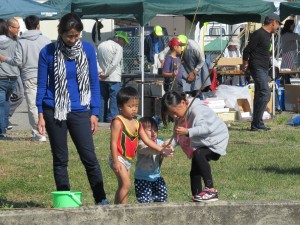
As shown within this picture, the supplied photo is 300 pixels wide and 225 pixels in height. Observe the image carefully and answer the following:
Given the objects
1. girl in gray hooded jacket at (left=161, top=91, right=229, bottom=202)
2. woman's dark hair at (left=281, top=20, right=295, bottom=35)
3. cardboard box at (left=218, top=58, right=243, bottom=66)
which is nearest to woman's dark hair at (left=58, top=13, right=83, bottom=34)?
girl in gray hooded jacket at (left=161, top=91, right=229, bottom=202)

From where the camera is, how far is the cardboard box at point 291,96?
63.6 feet

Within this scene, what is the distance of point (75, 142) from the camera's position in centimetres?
784

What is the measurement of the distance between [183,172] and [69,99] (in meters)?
3.24

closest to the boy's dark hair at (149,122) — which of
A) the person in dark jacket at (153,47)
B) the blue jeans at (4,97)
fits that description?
the blue jeans at (4,97)

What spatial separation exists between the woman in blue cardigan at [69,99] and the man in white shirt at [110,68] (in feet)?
29.1

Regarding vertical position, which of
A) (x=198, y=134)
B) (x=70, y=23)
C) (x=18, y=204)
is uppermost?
(x=70, y=23)

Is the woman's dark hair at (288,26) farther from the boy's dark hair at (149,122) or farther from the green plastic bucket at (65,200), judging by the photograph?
the green plastic bucket at (65,200)

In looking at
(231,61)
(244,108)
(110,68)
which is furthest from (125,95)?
(231,61)

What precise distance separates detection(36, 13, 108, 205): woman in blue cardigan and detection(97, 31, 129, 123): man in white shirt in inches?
349

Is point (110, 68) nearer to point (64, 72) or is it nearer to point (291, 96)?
point (291, 96)

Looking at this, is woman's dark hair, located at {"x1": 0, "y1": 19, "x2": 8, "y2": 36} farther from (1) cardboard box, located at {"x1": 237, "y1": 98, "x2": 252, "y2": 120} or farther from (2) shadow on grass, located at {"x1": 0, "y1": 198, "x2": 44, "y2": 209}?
(2) shadow on grass, located at {"x1": 0, "y1": 198, "x2": 44, "y2": 209}

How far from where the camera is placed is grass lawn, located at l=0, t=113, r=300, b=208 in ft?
29.6

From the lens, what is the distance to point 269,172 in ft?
34.8

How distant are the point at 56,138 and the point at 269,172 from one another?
3586 mm
